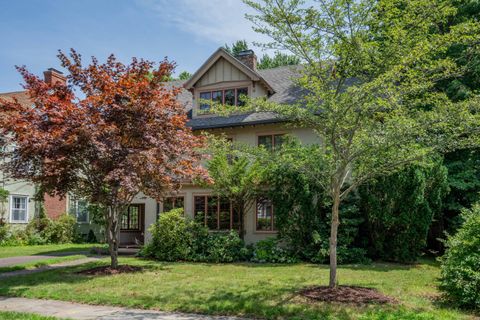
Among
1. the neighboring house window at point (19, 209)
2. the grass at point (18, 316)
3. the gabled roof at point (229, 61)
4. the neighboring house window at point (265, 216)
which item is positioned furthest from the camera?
the neighboring house window at point (19, 209)

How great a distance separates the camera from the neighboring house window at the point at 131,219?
76.3 feet

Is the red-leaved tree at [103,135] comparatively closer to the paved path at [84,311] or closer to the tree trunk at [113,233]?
the tree trunk at [113,233]

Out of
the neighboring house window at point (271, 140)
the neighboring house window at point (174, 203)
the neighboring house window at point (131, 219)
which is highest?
the neighboring house window at point (271, 140)

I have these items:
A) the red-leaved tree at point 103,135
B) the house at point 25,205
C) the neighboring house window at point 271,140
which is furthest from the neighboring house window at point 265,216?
the house at point 25,205

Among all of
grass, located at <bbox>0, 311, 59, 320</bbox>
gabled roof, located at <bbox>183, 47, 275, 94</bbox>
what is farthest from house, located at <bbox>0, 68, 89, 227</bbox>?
grass, located at <bbox>0, 311, 59, 320</bbox>

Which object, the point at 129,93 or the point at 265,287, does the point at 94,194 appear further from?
the point at 265,287

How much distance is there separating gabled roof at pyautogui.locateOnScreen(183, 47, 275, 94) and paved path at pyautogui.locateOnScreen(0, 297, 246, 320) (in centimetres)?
1300

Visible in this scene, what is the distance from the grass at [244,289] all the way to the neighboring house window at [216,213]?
4.53m

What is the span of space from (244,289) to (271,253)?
610cm

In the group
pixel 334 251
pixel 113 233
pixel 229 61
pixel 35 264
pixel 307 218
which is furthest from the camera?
pixel 229 61

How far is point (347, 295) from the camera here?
8305 mm

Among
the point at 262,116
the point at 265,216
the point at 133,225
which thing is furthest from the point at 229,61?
the point at 133,225

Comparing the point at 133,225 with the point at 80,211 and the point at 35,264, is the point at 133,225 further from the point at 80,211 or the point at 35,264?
the point at 35,264

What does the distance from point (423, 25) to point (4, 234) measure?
2374 cm
